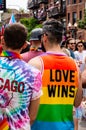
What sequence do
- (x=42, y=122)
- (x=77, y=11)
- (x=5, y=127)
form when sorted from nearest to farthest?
(x=5, y=127)
(x=42, y=122)
(x=77, y=11)

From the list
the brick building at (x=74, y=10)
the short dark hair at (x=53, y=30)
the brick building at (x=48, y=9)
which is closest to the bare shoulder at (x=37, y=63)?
the short dark hair at (x=53, y=30)

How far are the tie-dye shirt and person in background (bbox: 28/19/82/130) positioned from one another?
1.42ft

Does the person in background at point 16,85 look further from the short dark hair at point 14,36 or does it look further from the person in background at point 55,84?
the person in background at point 55,84

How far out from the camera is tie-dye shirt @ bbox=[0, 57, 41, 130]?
3.93 meters

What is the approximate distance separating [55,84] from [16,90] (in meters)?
0.66

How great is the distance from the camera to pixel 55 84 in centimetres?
453

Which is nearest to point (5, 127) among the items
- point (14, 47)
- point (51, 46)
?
point (14, 47)

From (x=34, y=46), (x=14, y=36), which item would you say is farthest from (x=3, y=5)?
(x=14, y=36)

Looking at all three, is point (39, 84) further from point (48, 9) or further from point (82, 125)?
point (48, 9)

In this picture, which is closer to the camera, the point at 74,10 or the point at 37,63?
the point at 37,63

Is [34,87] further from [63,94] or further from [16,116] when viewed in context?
[63,94]

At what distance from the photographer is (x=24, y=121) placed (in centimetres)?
399

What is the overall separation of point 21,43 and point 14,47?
0.07 m

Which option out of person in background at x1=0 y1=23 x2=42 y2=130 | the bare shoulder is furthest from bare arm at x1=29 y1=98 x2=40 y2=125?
the bare shoulder
